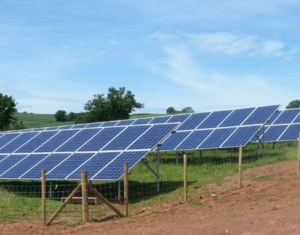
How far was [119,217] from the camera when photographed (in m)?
12.6

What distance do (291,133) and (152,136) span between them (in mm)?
14278

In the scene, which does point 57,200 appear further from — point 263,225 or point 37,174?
point 263,225

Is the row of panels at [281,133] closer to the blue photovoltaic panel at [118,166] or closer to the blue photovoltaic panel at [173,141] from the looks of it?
the blue photovoltaic panel at [173,141]

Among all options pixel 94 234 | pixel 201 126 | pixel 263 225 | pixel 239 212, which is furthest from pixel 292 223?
pixel 201 126

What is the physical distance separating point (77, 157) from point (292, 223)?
10.1 metres

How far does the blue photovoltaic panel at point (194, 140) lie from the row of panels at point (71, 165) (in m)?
8.29

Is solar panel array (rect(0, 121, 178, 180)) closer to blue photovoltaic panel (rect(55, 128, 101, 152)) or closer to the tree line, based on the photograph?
blue photovoltaic panel (rect(55, 128, 101, 152))

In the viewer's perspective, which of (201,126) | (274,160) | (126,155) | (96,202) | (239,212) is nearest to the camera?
(239,212)

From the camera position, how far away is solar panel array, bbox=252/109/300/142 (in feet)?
91.9

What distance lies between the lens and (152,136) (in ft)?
57.5

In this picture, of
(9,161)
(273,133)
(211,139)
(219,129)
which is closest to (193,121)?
(219,129)

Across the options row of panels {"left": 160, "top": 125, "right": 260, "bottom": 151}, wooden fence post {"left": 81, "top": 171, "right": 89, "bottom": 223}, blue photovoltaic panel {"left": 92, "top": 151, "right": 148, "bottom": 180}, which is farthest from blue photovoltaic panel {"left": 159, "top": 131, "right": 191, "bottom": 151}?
wooden fence post {"left": 81, "top": 171, "right": 89, "bottom": 223}

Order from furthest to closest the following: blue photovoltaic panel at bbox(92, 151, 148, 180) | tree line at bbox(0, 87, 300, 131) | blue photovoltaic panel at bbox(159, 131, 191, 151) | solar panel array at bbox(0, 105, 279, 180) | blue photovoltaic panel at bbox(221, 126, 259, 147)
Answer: tree line at bbox(0, 87, 300, 131)
blue photovoltaic panel at bbox(159, 131, 191, 151)
blue photovoltaic panel at bbox(221, 126, 259, 147)
solar panel array at bbox(0, 105, 279, 180)
blue photovoltaic panel at bbox(92, 151, 148, 180)

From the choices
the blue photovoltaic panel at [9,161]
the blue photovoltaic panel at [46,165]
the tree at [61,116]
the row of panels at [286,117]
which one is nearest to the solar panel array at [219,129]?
the row of panels at [286,117]
